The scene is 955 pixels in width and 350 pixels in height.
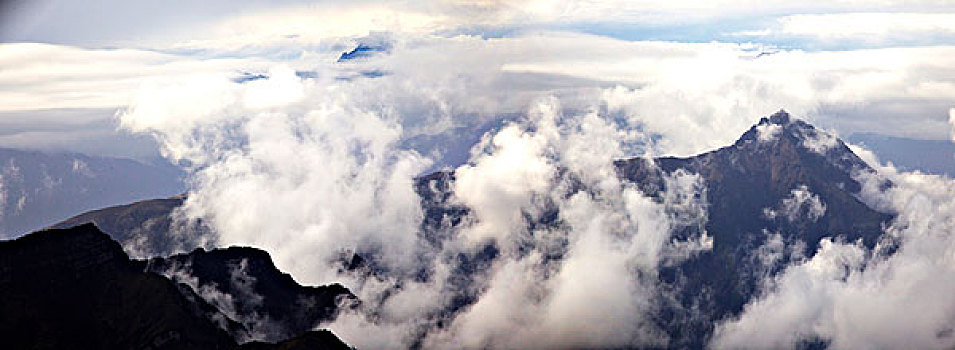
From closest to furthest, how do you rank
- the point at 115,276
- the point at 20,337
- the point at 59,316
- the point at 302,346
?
the point at 20,337
the point at 59,316
the point at 302,346
the point at 115,276

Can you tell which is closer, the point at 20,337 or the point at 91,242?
the point at 20,337

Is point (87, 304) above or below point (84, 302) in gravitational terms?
below

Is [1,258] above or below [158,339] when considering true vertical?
above

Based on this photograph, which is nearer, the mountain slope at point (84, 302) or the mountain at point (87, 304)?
the mountain slope at point (84, 302)

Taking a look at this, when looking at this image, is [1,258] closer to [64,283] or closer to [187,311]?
[64,283]

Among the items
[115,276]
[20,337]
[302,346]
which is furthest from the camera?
[115,276]

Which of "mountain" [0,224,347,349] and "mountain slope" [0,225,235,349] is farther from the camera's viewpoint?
"mountain" [0,224,347,349]

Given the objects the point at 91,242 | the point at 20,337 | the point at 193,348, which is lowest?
the point at 193,348

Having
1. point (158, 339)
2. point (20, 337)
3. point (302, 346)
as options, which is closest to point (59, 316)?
point (20, 337)
